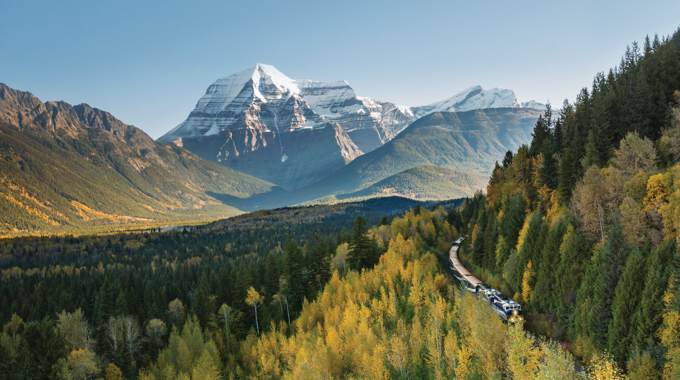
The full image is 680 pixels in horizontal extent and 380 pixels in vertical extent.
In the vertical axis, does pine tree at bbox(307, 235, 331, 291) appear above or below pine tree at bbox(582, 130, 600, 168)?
below

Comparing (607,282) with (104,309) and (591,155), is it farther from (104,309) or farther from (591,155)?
(104,309)

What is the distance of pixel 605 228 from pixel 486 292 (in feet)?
70.1

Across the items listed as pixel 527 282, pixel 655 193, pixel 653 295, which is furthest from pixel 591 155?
pixel 653 295

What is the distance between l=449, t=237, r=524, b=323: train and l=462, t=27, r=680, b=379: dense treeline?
3883 millimetres

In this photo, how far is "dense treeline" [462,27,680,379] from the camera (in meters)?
50.2

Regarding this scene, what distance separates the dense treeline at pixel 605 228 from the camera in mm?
50250

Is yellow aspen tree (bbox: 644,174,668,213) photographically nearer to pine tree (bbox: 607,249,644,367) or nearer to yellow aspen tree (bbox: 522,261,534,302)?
pine tree (bbox: 607,249,644,367)

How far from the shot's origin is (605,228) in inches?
2611

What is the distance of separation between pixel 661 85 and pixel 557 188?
89.7ft

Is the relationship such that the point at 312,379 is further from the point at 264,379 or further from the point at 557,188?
the point at 557,188

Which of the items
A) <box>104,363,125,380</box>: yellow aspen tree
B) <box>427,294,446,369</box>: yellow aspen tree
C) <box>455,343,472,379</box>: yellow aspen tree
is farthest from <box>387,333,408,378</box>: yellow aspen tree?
<box>104,363,125,380</box>: yellow aspen tree

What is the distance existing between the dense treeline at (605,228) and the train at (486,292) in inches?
153

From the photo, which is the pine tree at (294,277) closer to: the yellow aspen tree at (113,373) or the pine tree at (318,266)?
the pine tree at (318,266)

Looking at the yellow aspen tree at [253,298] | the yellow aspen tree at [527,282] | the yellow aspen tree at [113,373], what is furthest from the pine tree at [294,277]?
the yellow aspen tree at [527,282]
